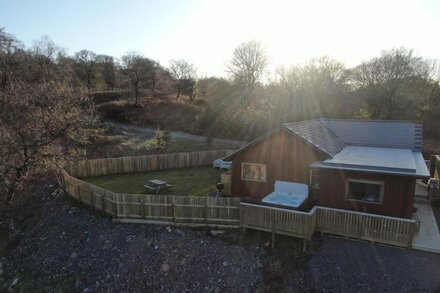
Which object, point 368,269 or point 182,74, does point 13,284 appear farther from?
point 182,74

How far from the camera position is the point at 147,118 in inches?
1921

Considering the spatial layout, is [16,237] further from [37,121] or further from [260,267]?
[260,267]

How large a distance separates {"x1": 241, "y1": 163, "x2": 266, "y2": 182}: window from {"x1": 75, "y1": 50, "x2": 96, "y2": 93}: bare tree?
53723 millimetres

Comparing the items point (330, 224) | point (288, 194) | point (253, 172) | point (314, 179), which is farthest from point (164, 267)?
point (314, 179)

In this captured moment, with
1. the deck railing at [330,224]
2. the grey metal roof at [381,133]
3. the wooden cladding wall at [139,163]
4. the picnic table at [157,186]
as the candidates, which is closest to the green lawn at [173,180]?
the picnic table at [157,186]

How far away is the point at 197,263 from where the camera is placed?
42.0 ft

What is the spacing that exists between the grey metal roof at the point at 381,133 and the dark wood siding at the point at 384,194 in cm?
656

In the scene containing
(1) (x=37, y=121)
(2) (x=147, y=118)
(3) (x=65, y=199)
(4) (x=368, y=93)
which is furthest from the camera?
(2) (x=147, y=118)

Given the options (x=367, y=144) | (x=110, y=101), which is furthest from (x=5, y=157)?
(x=110, y=101)

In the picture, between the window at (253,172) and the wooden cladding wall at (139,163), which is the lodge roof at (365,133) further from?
the wooden cladding wall at (139,163)

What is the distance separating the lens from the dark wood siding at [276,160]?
1575cm

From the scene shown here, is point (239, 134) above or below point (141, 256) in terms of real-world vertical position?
above

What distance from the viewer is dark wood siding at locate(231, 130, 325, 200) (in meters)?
15.8

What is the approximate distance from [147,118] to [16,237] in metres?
33.1
